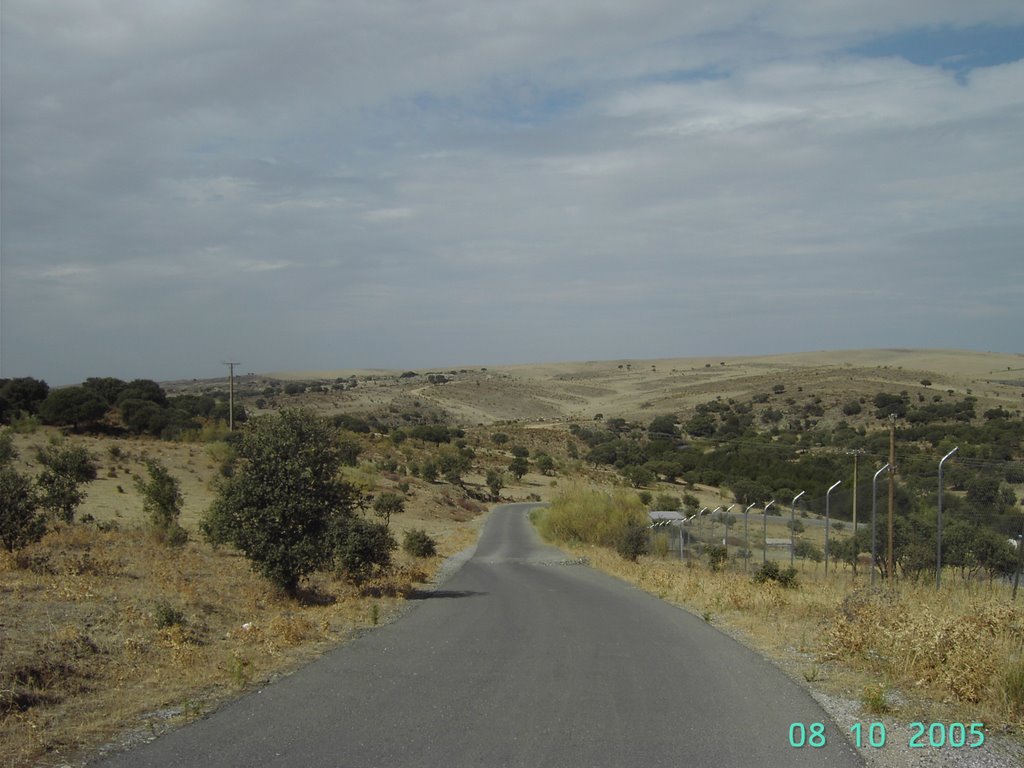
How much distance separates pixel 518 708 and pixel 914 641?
4673 mm

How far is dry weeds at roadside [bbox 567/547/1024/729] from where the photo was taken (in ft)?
28.8

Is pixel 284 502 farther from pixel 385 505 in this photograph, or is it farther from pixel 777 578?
pixel 385 505

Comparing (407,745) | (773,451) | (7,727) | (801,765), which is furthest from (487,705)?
(773,451)

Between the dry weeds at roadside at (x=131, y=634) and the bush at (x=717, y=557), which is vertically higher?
the dry weeds at roadside at (x=131, y=634)

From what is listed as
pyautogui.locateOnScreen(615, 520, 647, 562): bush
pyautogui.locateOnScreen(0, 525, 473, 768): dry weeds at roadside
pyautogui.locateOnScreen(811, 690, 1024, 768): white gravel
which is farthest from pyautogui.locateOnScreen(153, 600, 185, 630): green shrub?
pyautogui.locateOnScreen(615, 520, 647, 562): bush

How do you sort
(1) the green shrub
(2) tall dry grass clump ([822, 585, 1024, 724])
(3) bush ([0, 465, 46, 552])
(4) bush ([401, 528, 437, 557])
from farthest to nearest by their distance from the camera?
1. (4) bush ([401, 528, 437, 557])
2. (3) bush ([0, 465, 46, 552])
3. (1) the green shrub
4. (2) tall dry grass clump ([822, 585, 1024, 724])

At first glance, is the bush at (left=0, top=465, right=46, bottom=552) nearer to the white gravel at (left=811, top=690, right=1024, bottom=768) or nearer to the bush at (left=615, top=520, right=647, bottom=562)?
the white gravel at (left=811, top=690, right=1024, bottom=768)

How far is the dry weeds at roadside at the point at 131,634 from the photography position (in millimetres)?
8195

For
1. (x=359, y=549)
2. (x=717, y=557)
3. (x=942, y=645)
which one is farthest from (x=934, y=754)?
(x=717, y=557)

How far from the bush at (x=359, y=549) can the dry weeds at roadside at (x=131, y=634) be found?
0.43 m

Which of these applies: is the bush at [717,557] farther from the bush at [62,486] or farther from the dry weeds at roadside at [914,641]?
the bush at [62,486]

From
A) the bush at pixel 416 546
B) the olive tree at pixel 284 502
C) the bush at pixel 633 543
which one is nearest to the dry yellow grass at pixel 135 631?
the olive tree at pixel 284 502

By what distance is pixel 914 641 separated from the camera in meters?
10.2

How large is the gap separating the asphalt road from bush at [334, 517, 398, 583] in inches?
205
